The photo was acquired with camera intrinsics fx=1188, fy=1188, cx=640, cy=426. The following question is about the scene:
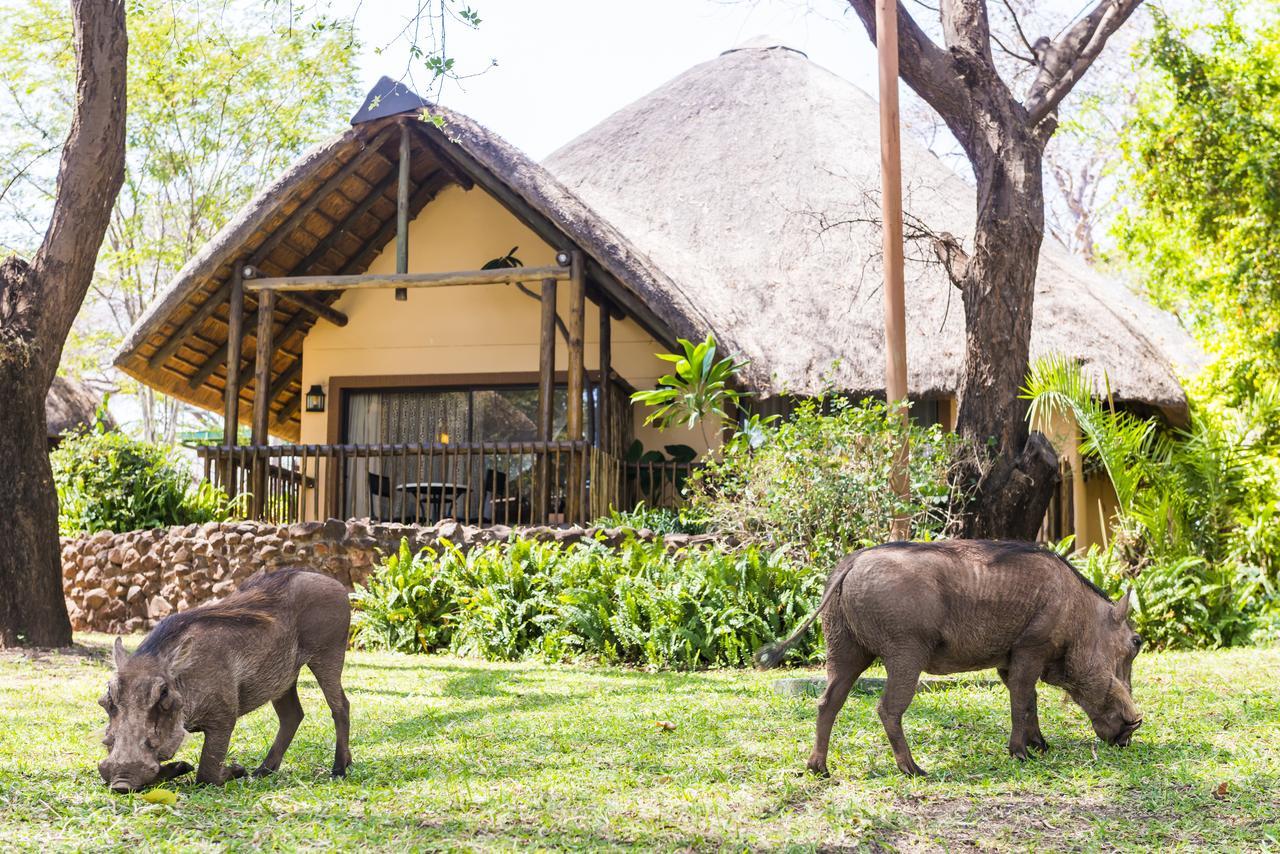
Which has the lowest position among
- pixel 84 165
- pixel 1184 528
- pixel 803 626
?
pixel 803 626

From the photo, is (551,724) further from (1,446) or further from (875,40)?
(875,40)

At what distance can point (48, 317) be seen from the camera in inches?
334

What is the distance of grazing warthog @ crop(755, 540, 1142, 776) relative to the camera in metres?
4.12

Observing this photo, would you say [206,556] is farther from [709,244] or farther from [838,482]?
[709,244]

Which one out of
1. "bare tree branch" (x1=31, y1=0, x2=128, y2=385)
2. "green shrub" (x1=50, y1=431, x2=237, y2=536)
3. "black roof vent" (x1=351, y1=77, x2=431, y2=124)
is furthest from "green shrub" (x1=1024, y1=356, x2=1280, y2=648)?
"green shrub" (x1=50, y1=431, x2=237, y2=536)

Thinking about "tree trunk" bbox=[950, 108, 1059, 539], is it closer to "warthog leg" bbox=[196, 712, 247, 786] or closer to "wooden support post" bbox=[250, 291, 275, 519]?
"warthog leg" bbox=[196, 712, 247, 786]

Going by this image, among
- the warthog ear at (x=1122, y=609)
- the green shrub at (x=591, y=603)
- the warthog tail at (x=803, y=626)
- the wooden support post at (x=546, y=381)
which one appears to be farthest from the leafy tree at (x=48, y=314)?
the warthog ear at (x=1122, y=609)

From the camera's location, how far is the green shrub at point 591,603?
8047mm

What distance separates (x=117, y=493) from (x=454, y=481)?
144 inches

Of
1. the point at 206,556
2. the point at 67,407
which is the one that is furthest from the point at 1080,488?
the point at 67,407

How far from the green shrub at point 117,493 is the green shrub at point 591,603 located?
2935 mm

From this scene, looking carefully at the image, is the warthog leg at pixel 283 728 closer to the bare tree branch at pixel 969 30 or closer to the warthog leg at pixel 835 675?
the warthog leg at pixel 835 675

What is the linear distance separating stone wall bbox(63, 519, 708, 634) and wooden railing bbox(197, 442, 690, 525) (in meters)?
0.63

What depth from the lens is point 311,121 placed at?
2172cm
